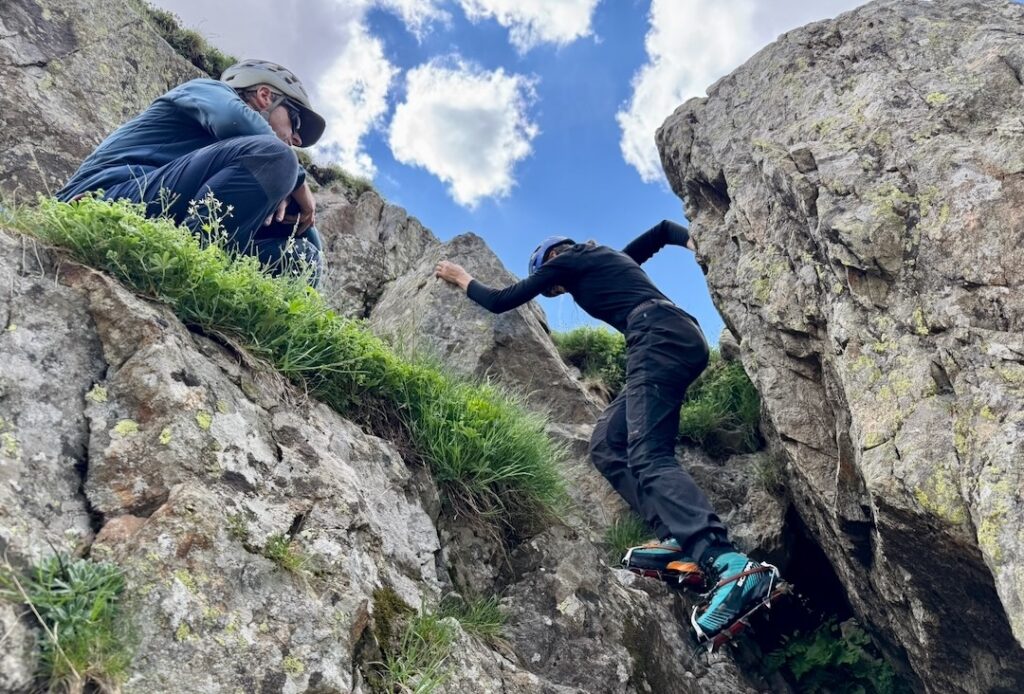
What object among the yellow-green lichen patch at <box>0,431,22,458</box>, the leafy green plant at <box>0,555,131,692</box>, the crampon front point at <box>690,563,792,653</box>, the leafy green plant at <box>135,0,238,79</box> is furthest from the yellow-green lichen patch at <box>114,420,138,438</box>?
the leafy green plant at <box>135,0,238,79</box>

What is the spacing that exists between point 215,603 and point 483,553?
221 cm

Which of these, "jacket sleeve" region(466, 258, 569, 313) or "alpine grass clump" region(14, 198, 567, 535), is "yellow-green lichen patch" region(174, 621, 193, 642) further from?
"jacket sleeve" region(466, 258, 569, 313)

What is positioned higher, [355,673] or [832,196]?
[832,196]

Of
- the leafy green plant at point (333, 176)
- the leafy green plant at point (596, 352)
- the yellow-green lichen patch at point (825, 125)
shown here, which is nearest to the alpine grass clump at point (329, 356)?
the yellow-green lichen patch at point (825, 125)

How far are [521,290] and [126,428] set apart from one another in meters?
4.47

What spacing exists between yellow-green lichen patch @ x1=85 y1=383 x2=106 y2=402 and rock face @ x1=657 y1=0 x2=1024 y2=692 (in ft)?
13.4

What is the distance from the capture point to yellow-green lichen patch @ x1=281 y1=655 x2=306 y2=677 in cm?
280

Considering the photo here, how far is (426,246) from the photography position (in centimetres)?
1197

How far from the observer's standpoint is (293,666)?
2.82 meters

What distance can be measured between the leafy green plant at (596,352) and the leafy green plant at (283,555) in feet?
21.2

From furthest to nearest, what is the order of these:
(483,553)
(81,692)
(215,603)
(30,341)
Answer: (483,553), (30,341), (215,603), (81,692)

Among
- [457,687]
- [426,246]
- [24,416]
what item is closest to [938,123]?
[457,687]

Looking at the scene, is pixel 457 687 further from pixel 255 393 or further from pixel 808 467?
pixel 808 467

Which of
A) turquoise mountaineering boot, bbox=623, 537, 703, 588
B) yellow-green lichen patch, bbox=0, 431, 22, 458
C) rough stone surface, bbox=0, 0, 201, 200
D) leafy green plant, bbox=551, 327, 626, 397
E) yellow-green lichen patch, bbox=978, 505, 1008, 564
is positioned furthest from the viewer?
leafy green plant, bbox=551, 327, 626, 397
